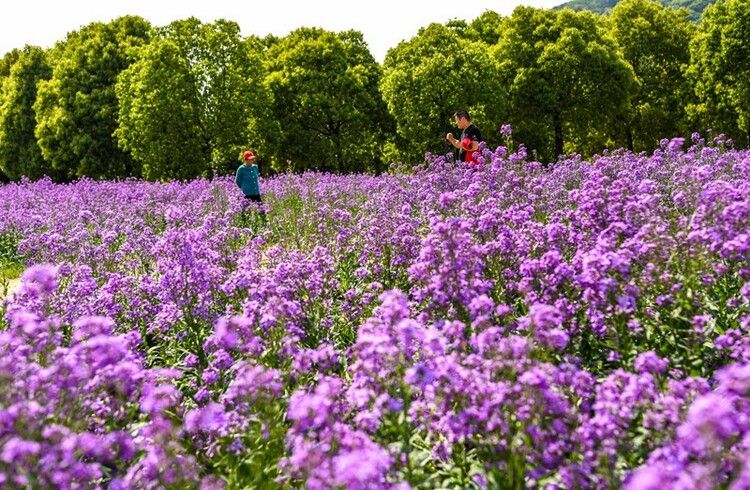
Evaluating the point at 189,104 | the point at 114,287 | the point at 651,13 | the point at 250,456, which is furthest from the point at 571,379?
the point at 651,13

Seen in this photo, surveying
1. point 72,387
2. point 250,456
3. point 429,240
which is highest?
point 429,240

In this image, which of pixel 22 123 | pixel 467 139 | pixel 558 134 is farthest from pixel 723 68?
pixel 22 123

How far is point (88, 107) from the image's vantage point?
130 ft

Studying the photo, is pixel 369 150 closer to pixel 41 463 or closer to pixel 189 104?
pixel 189 104

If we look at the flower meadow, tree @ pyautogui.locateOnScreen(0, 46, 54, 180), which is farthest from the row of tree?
the flower meadow

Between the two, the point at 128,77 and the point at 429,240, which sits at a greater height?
the point at 128,77

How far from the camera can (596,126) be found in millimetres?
34188

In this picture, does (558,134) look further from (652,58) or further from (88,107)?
(88,107)

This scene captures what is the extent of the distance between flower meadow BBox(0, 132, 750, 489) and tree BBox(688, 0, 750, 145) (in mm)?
27625

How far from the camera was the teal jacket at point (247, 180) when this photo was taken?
628 inches

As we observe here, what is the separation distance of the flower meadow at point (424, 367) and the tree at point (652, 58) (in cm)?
3336

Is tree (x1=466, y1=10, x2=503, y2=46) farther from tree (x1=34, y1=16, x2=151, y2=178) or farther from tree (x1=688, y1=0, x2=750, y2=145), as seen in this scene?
tree (x1=34, y1=16, x2=151, y2=178)

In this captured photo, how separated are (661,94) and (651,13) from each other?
5359 mm

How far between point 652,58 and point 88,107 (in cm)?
3470
